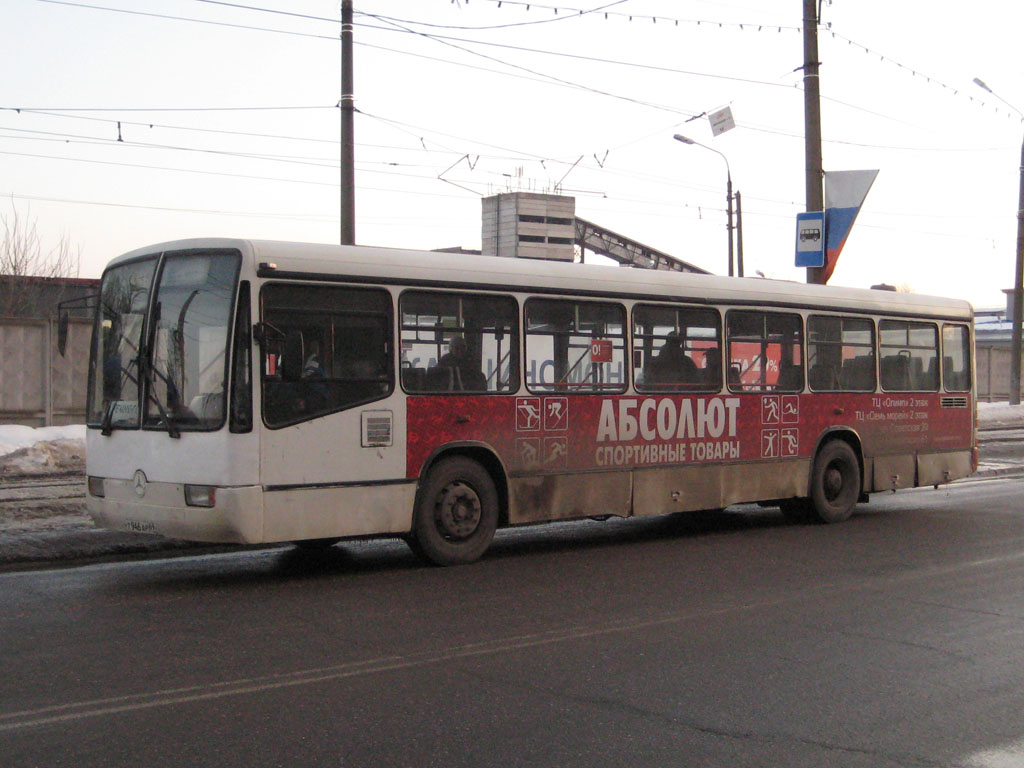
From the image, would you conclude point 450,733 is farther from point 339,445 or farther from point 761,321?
point 761,321

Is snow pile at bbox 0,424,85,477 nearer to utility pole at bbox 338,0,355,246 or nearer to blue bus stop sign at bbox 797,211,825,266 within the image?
utility pole at bbox 338,0,355,246

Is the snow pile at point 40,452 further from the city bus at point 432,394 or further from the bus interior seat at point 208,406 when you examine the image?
the bus interior seat at point 208,406

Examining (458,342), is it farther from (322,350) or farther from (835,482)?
(835,482)

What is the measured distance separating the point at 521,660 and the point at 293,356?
3448 millimetres

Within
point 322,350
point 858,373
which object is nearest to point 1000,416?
point 858,373

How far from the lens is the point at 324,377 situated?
9.12 meters

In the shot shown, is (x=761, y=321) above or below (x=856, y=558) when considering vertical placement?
above

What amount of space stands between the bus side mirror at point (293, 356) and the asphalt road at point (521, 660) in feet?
5.38

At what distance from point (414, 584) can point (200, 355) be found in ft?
7.96

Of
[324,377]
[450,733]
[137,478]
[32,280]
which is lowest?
[450,733]

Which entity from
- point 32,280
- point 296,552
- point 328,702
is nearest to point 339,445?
point 296,552

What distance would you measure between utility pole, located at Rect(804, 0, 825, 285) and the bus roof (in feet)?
13.8

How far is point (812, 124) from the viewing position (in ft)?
59.5

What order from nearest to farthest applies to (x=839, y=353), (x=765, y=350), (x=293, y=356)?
(x=293, y=356), (x=765, y=350), (x=839, y=353)
